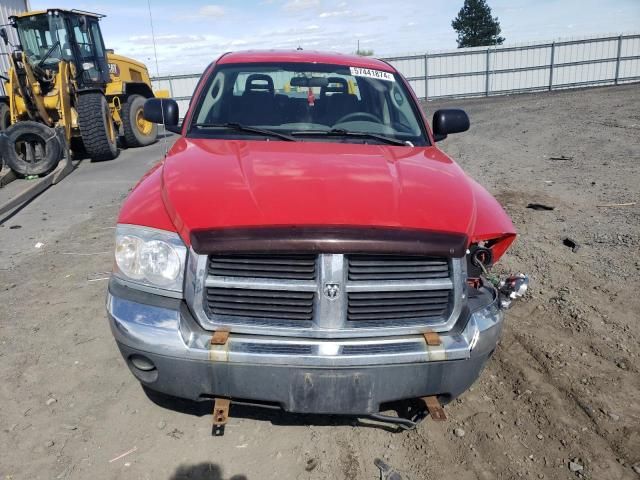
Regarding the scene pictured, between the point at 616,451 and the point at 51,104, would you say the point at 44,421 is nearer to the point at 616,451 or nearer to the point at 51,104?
the point at 616,451

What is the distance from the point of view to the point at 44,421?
8.84 feet

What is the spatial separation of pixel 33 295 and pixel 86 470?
2375mm

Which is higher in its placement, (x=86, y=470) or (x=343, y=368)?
(x=343, y=368)

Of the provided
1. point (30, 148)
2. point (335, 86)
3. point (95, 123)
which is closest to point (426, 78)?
point (95, 123)

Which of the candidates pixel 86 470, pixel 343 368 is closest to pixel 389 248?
pixel 343 368

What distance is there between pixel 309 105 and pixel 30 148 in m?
7.82

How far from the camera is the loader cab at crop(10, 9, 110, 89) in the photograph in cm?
1098

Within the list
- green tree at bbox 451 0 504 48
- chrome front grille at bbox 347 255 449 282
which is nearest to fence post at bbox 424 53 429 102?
chrome front grille at bbox 347 255 449 282

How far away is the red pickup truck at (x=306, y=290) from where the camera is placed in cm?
207

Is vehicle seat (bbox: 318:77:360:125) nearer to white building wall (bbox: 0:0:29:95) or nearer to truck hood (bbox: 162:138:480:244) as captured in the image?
truck hood (bbox: 162:138:480:244)

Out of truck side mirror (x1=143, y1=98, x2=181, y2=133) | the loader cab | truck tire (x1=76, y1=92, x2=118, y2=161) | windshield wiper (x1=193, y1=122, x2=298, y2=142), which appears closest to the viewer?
windshield wiper (x1=193, y1=122, x2=298, y2=142)

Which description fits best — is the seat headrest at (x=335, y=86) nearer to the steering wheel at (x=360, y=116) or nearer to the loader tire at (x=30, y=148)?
the steering wheel at (x=360, y=116)

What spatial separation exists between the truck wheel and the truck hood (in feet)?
33.4

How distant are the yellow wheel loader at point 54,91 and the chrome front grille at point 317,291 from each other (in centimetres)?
859
